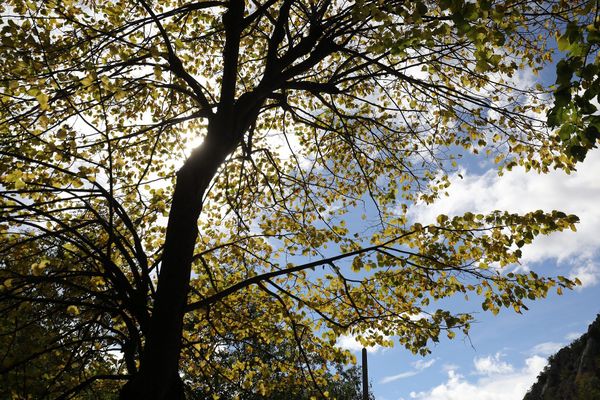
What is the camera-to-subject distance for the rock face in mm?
61612

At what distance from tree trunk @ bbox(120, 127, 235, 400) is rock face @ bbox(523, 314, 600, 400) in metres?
70.1

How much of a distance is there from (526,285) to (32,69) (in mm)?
6194

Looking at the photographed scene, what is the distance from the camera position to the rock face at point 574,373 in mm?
61612

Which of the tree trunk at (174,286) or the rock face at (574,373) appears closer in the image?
the tree trunk at (174,286)

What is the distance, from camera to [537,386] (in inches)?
3602

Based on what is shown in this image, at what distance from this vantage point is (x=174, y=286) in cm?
451

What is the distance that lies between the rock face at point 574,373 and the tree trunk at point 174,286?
70.1 m

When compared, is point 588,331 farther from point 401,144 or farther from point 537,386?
point 401,144

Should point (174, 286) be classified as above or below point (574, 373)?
Answer: below

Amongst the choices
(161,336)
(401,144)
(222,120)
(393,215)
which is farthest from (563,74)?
(401,144)

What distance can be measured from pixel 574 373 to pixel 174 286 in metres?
95.3

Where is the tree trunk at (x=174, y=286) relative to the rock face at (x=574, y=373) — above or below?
below

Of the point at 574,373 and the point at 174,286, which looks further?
the point at 574,373

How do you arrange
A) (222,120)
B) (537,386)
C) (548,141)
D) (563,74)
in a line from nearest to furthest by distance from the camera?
(563,74) → (222,120) → (548,141) → (537,386)
